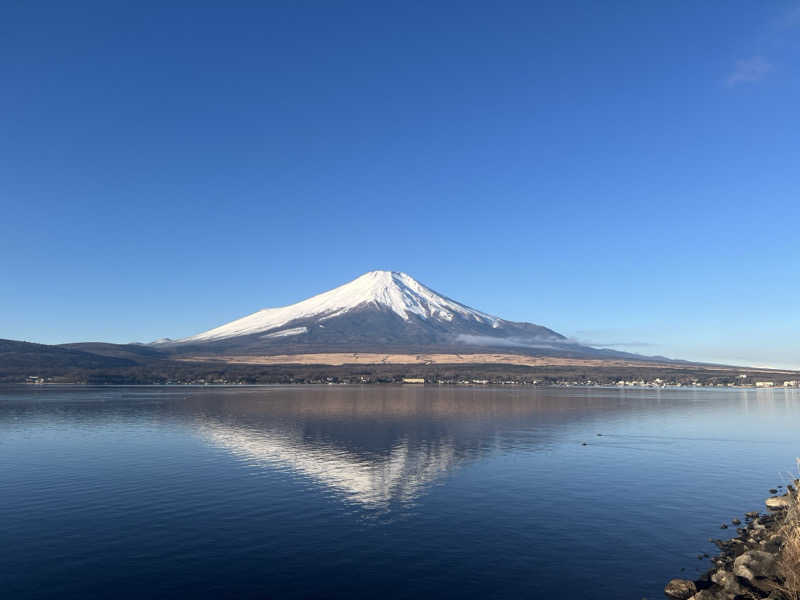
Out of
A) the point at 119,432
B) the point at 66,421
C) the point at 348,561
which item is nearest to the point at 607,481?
the point at 348,561

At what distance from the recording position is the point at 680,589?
2016 centimetres

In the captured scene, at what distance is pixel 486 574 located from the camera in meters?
22.2

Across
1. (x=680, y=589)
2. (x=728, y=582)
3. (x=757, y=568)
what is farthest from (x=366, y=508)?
(x=757, y=568)

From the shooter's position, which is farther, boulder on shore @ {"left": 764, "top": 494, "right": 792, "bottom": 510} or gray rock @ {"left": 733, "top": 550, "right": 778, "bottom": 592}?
boulder on shore @ {"left": 764, "top": 494, "right": 792, "bottom": 510}

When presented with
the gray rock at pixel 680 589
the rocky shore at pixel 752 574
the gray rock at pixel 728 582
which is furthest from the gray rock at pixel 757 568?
the gray rock at pixel 680 589

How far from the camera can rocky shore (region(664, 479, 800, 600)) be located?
19031 millimetres

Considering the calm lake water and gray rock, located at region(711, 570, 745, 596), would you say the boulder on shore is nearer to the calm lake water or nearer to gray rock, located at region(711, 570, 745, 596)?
the calm lake water

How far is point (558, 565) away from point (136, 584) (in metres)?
16.1

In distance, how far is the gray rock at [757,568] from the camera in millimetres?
20078

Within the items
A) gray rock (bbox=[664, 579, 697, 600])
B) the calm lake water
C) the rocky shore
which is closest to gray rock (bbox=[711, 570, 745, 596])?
the rocky shore

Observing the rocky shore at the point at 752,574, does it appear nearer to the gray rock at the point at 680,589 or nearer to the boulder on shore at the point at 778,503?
the gray rock at the point at 680,589

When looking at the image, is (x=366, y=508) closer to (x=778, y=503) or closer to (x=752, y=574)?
(x=752, y=574)

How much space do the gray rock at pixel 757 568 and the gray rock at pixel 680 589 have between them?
1939mm

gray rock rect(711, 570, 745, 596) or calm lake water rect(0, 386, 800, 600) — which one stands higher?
gray rock rect(711, 570, 745, 596)
